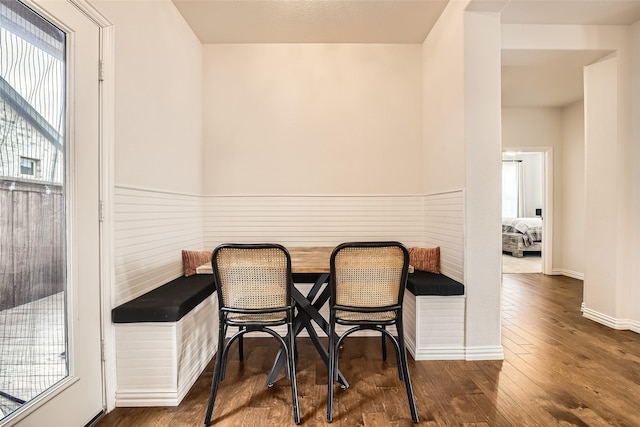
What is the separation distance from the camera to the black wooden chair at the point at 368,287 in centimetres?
171

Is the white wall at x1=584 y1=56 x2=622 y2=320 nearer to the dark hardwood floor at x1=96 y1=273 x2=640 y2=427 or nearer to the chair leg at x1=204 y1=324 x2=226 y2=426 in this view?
the dark hardwood floor at x1=96 y1=273 x2=640 y2=427

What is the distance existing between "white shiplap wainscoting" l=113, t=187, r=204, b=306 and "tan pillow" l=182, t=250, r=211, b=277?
61mm

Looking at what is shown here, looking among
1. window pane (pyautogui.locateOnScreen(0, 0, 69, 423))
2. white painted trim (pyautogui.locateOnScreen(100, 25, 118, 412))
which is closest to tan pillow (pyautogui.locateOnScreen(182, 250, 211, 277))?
white painted trim (pyautogui.locateOnScreen(100, 25, 118, 412))

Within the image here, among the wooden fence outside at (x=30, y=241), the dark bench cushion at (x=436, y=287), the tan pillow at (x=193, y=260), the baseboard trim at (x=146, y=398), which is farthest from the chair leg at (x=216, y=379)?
the dark bench cushion at (x=436, y=287)

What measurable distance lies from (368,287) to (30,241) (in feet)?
5.32

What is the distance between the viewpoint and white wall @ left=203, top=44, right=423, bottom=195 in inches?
124

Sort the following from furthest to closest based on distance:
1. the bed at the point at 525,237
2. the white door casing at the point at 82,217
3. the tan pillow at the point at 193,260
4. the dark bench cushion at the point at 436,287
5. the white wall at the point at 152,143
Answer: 1. the bed at the point at 525,237
2. the tan pillow at the point at 193,260
3. the dark bench cushion at the point at 436,287
4. the white wall at the point at 152,143
5. the white door casing at the point at 82,217

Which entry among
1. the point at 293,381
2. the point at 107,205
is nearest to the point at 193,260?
the point at 107,205

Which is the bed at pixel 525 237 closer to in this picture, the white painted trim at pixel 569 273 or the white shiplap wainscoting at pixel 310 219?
the white painted trim at pixel 569 273

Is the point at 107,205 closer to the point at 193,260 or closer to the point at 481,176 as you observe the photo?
the point at 193,260

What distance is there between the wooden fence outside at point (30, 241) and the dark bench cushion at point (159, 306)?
36 centimetres

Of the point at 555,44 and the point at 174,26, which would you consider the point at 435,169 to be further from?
the point at 174,26

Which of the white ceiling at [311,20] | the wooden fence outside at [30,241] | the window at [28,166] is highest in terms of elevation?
the white ceiling at [311,20]

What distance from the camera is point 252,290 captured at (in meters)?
1.74
